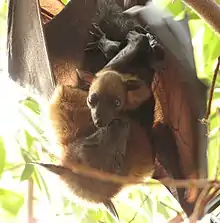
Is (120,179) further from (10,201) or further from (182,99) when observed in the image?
(10,201)

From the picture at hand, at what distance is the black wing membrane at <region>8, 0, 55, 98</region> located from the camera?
1077 mm

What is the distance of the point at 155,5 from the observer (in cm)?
107

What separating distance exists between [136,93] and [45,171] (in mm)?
293

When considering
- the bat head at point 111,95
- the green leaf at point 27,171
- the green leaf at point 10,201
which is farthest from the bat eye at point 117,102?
the green leaf at point 10,201

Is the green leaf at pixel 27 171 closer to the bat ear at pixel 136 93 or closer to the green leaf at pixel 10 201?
the green leaf at pixel 10 201

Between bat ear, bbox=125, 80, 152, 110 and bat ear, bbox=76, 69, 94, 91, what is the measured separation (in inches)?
3.4

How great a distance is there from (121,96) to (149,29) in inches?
6.9

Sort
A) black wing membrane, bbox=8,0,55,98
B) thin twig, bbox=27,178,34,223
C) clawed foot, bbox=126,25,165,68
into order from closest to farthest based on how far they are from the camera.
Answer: clawed foot, bbox=126,25,165,68
black wing membrane, bbox=8,0,55,98
thin twig, bbox=27,178,34,223

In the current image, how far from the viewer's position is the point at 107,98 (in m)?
0.91

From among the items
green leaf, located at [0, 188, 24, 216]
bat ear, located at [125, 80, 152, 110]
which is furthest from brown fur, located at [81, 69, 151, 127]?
Result: green leaf, located at [0, 188, 24, 216]

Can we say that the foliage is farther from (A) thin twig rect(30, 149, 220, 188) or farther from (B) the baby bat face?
(B) the baby bat face

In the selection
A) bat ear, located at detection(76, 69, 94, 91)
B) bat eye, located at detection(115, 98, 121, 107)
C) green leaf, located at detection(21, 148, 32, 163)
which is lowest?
green leaf, located at detection(21, 148, 32, 163)

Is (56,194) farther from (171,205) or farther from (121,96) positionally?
(121,96)

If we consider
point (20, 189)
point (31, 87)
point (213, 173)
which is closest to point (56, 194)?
point (20, 189)
